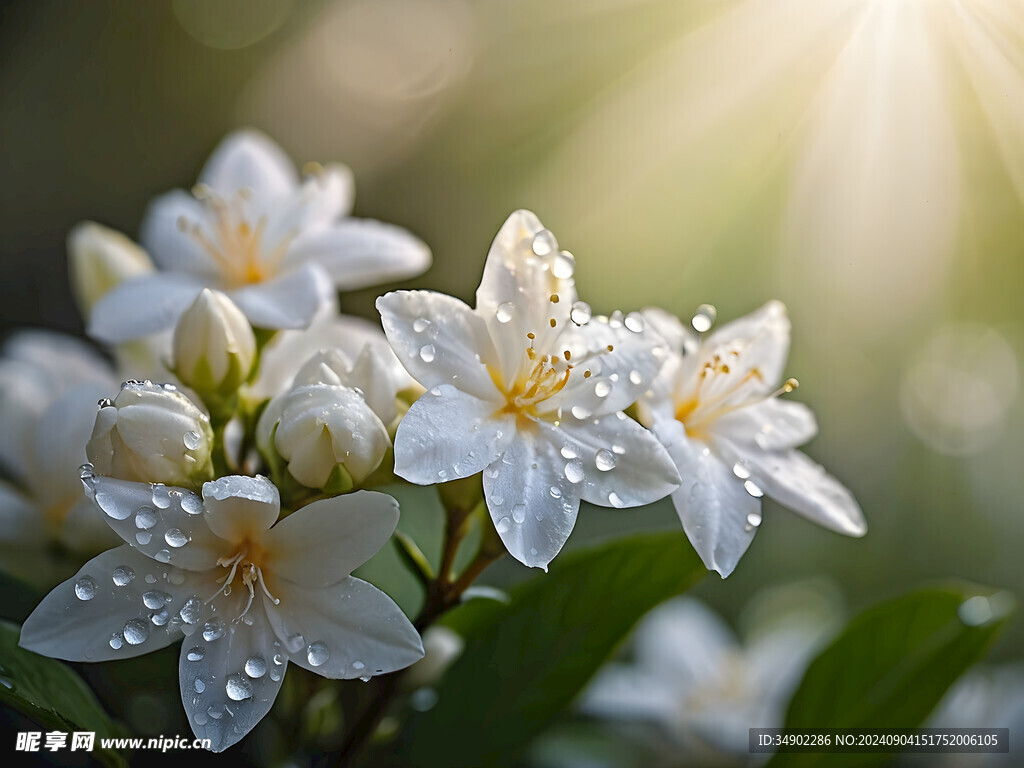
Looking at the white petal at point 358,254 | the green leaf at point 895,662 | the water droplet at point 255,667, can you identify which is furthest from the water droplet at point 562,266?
the green leaf at point 895,662

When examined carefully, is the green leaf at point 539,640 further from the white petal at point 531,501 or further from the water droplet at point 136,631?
the water droplet at point 136,631

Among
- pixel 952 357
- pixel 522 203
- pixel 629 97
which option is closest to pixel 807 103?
pixel 629 97

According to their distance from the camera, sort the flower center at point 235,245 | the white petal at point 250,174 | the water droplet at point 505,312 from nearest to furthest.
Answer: the water droplet at point 505,312, the flower center at point 235,245, the white petal at point 250,174

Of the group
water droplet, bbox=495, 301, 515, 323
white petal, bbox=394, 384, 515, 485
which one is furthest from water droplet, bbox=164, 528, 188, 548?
water droplet, bbox=495, 301, 515, 323

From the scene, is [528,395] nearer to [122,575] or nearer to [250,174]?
[122,575]

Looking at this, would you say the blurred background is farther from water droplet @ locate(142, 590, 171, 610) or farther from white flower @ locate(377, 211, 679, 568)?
water droplet @ locate(142, 590, 171, 610)
